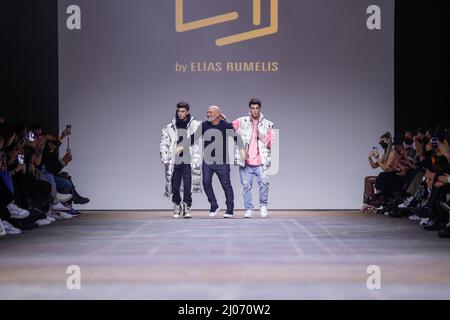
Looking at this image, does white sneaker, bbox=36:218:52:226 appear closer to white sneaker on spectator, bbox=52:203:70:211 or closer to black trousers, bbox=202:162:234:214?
white sneaker on spectator, bbox=52:203:70:211

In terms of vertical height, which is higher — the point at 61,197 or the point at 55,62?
the point at 55,62

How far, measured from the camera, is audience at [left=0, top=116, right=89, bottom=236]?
6.41m

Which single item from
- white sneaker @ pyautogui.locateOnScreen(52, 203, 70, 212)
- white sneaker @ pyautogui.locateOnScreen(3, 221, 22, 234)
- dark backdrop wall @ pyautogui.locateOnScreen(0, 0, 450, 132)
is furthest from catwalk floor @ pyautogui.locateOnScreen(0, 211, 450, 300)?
dark backdrop wall @ pyautogui.locateOnScreen(0, 0, 450, 132)

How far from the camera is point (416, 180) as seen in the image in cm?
766

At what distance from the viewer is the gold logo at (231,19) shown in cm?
967

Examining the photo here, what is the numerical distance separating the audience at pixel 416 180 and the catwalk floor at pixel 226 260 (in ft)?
0.82

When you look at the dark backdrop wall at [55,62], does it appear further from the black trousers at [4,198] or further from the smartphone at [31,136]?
the black trousers at [4,198]

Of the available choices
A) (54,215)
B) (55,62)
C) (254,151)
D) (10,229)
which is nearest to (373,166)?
(254,151)

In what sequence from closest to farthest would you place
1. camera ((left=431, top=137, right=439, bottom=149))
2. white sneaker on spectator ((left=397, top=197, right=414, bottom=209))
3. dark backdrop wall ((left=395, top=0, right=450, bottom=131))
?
camera ((left=431, top=137, right=439, bottom=149))
white sneaker on spectator ((left=397, top=197, right=414, bottom=209))
dark backdrop wall ((left=395, top=0, right=450, bottom=131))

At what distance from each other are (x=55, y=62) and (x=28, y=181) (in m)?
3.33

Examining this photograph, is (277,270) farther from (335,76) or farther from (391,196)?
(335,76)

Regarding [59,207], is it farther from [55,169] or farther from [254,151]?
[254,151]

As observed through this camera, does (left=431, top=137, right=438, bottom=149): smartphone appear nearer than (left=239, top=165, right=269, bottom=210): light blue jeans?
Yes

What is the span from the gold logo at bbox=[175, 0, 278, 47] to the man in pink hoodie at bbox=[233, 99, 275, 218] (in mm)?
1682
